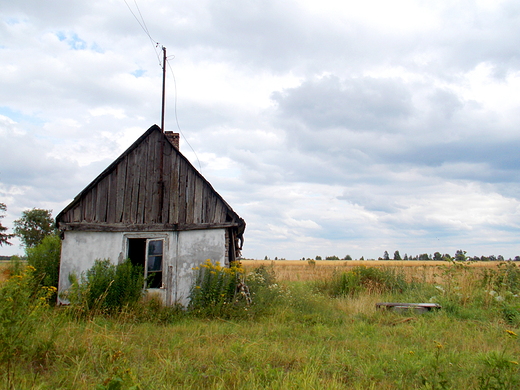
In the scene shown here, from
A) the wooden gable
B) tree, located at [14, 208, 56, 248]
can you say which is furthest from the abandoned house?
tree, located at [14, 208, 56, 248]

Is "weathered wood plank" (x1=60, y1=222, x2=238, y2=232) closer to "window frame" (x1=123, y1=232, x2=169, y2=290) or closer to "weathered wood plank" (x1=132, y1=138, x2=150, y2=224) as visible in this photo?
"window frame" (x1=123, y1=232, x2=169, y2=290)

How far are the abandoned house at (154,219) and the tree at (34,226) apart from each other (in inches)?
1370

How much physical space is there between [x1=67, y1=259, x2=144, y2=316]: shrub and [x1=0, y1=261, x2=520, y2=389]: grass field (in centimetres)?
59

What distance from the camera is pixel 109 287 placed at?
33.6 ft

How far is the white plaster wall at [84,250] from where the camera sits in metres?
11.2

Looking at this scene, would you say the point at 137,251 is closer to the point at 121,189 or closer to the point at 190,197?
the point at 121,189

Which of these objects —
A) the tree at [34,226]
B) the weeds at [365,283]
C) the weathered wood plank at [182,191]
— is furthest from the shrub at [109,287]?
the tree at [34,226]

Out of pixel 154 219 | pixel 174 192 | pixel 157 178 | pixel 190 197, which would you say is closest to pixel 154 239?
pixel 154 219

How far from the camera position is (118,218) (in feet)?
37.9

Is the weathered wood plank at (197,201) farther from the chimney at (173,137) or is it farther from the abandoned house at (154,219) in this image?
the chimney at (173,137)

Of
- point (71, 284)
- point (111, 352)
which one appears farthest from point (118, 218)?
point (111, 352)

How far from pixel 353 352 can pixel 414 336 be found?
77.9 inches

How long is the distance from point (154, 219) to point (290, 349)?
6138mm

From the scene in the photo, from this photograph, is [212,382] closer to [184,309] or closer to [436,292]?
[184,309]
